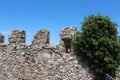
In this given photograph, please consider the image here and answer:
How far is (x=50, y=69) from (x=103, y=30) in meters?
2.68

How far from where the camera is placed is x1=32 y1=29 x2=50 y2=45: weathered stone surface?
15.5 metres

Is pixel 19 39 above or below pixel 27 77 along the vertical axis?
above

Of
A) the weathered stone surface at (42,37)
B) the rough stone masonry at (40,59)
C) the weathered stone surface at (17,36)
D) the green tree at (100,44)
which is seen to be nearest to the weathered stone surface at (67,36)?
the rough stone masonry at (40,59)

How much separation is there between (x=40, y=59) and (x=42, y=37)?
34.9 inches

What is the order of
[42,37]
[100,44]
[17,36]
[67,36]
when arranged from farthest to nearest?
[17,36] < [42,37] < [67,36] < [100,44]

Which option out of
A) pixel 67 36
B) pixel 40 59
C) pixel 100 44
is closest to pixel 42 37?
pixel 40 59

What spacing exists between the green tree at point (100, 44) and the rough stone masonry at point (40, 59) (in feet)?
1.57

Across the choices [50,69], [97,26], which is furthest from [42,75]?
[97,26]

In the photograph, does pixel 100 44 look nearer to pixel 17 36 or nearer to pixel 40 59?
pixel 40 59

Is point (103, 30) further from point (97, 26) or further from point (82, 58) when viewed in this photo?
point (82, 58)

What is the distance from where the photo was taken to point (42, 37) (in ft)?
51.2

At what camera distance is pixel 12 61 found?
1631cm

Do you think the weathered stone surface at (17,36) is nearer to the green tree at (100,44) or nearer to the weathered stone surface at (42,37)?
the weathered stone surface at (42,37)

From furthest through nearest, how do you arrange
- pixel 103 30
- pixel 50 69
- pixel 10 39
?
pixel 10 39 → pixel 50 69 → pixel 103 30
